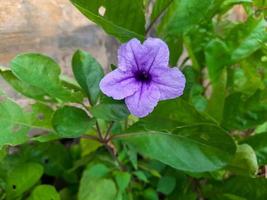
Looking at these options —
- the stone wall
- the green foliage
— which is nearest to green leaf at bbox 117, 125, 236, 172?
the green foliage

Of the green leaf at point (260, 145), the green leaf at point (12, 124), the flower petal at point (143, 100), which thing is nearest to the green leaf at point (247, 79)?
the green leaf at point (260, 145)

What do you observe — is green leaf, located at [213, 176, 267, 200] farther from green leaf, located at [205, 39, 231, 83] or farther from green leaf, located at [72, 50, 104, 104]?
green leaf, located at [72, 50, 104, 104]

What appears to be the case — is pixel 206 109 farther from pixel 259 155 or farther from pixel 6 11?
pixel 6 11

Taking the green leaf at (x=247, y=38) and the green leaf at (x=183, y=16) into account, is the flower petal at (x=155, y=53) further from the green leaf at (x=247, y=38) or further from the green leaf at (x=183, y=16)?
the green leaf at (x=247, y=38)

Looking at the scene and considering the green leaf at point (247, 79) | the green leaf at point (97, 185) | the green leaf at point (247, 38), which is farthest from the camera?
the green leaf at point (247, 79)

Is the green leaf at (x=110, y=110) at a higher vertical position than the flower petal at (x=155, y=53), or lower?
lower

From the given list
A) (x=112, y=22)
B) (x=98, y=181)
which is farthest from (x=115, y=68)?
(x=98, y=181)

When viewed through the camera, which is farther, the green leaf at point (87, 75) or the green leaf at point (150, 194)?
the green leaf at point (150, 194)

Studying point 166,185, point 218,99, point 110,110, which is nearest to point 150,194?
point 166,185
